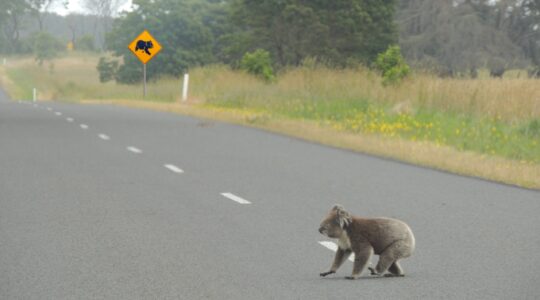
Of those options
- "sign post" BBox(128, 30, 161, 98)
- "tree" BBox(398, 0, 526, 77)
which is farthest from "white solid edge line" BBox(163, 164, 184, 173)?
"tree" BBox(398, 0, 526, 77)

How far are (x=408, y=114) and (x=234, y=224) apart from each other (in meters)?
13.7

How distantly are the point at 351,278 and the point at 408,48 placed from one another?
5440 cm

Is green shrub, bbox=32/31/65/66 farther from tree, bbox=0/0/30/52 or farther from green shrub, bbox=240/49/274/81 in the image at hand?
green shrub, bbox=240/49/274/81

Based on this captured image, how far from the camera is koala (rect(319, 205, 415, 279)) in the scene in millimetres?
6746

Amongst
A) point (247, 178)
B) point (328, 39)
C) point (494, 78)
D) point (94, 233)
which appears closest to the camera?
point (94, 233)

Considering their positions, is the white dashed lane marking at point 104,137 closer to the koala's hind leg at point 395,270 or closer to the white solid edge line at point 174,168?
the white solid edge line at point 174,168

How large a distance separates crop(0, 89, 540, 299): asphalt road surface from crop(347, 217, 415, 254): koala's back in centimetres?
30

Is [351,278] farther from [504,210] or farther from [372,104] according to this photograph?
[372,104]

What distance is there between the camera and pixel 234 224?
969cm

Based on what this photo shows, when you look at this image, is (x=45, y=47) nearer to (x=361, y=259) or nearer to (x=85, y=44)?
(x=85, y=44)

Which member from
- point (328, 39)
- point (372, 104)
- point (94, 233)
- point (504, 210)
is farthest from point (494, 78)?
point (328, 39)

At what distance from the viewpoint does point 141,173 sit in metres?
14.5

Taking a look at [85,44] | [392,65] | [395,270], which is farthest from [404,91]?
[85,44]

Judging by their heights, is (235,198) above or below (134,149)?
above
